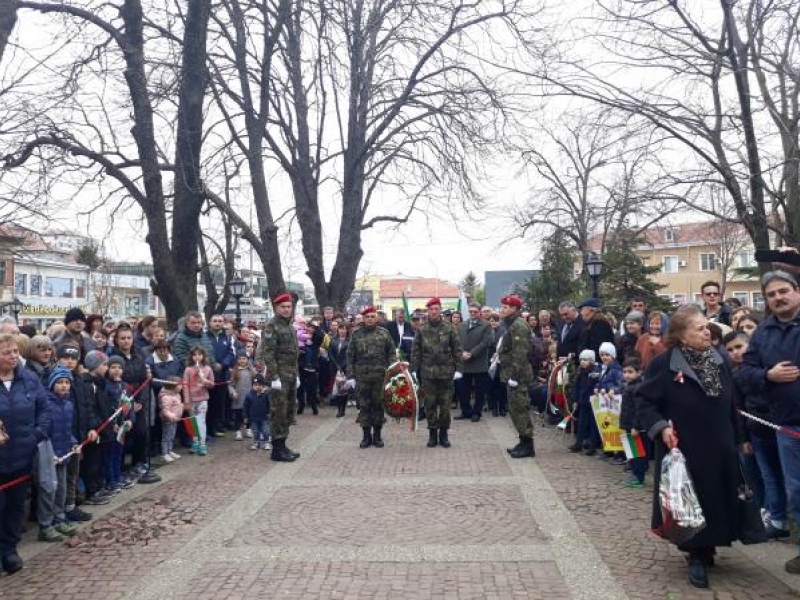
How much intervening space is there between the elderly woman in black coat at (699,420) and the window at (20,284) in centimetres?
6074

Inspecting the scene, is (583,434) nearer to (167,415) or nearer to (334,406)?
(167,415)

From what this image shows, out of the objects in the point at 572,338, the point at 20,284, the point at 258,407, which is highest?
the point at 20,284

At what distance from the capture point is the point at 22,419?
5.31 m

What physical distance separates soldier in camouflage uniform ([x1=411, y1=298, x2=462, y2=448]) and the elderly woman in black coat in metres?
5.15

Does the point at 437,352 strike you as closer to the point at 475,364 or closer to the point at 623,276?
the point at 475,364

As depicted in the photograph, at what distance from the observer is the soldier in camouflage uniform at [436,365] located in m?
9.86

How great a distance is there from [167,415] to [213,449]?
4.25 ft

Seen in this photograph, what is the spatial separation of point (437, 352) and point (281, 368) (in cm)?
227

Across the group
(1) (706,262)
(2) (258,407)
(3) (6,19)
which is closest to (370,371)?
(2) (258,407)

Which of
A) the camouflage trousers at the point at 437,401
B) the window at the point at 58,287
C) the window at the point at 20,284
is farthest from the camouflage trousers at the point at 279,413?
the window at the point at 58,287

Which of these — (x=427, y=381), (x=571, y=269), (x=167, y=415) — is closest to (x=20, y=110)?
(x=167, y=415)

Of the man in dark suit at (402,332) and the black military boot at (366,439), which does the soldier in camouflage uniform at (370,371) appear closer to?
the black military boot at (366,439)

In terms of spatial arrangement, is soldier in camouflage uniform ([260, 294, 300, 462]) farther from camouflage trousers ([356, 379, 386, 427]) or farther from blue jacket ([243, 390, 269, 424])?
camouflage trousers ([356, 379, 386, 427])

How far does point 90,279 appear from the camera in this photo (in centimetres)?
5931
